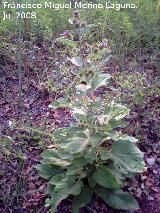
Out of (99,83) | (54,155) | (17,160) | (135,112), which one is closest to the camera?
(99,83)

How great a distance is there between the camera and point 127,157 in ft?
11.6

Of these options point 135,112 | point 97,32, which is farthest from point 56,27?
point 135,112

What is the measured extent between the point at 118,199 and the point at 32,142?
1325 millimetres

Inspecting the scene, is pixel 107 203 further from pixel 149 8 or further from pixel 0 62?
pixel 149 8

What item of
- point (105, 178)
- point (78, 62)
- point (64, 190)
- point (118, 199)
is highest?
point (78, 62)

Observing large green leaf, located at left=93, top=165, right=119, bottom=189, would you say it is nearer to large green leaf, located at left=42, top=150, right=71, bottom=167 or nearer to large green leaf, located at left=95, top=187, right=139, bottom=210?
large green leaf, located at left=95, top=187, right=139, bottom=210

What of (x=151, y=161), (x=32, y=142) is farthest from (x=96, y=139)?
(x=32, y=142)

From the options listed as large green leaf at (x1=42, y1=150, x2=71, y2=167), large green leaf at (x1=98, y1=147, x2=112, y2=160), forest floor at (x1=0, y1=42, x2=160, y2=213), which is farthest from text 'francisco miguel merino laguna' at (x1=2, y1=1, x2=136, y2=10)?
large green leaf at (x1=98, y1=147, x2=112, y2=160)

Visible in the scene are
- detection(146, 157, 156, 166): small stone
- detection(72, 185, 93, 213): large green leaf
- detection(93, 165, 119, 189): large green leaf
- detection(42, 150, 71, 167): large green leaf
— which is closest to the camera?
detection(93, 165, 119, 189): large green leaf

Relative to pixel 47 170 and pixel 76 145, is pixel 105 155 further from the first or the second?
pixel 47 170

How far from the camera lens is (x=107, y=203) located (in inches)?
145

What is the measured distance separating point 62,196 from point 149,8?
370 cm

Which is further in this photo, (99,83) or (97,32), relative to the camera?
(97,32)

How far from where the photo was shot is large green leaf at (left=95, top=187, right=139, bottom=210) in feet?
11.9
